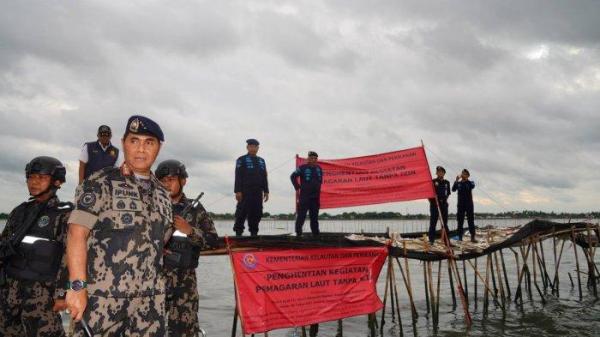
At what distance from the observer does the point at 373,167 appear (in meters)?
11.7

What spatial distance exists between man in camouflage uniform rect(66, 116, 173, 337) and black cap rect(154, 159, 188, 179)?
204cm

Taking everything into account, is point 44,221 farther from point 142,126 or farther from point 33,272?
point 142,126

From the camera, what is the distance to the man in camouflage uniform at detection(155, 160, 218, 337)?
500cm

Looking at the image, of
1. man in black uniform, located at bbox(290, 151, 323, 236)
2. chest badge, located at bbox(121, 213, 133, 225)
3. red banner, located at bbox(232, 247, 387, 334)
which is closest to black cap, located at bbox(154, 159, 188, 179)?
red banner, located at bbox(232, 247, 387, 334)

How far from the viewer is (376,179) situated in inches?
459

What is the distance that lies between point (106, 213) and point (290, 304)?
16.2 ft

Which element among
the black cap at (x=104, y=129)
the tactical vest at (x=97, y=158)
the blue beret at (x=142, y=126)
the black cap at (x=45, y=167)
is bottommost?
the black cap at (x=45, y=167)

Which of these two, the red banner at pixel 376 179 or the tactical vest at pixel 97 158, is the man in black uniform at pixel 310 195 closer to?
the red banner at pixel 376 179

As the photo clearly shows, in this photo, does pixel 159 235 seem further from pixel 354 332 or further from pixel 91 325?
pixel 354 332

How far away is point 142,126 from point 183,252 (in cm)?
217

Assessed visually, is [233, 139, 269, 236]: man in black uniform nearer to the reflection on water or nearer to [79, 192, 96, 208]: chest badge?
the reflection on water

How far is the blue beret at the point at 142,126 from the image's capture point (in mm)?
3297

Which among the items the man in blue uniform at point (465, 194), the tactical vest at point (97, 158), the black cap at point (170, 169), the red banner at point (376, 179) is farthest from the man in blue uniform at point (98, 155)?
the man in blue uniform at point (465, 194)

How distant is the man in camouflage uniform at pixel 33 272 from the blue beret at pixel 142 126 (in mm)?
1862
